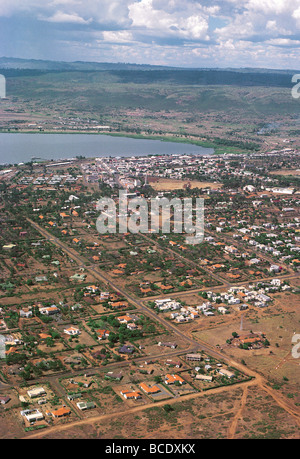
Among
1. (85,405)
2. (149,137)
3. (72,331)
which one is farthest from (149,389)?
(149,137)

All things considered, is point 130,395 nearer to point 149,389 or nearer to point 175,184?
point 149,389

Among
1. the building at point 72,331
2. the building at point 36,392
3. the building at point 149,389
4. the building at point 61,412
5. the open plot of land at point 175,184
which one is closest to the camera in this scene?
the building at point 61,412

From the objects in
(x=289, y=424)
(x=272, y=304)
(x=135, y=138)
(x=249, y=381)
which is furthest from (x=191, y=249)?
(x=135, y=138)

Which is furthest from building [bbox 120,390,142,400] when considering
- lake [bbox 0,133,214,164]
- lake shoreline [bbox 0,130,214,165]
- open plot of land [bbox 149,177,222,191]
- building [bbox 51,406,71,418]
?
lake [bbox 0,133,214,164]

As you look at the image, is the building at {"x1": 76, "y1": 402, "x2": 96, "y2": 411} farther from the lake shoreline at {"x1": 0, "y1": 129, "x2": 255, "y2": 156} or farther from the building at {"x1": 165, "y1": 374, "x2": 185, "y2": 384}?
the lake shoreline at {"x1": 0, "y1": 129, "x2": 255, "y2": 156}

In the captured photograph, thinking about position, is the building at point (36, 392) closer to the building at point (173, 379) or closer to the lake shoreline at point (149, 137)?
the building at point (173, 379)

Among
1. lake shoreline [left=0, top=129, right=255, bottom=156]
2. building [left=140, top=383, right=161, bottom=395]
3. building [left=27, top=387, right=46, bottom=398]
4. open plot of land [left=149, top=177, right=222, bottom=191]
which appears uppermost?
lake shoreline [left=0, top=129, right=255, bottom=156]

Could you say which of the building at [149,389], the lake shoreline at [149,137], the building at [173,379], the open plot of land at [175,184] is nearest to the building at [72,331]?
the building at [149,389]
